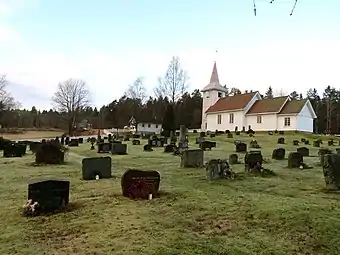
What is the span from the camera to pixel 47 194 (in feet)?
29.7

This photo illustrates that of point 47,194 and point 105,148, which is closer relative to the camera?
point 47,194

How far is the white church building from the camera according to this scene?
60.1 metres

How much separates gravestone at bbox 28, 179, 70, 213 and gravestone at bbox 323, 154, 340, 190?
7.08 m

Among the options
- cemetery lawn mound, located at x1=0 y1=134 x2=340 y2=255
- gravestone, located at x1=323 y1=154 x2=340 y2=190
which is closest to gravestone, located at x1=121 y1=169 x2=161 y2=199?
cemetery lawn mound, located at x1=0 y1=134 x2=340 y2=255

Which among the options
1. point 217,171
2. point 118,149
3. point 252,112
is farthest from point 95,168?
point 252,112

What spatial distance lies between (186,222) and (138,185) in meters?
2.59

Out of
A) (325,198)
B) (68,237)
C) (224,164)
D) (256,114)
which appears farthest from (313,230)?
(256,114)

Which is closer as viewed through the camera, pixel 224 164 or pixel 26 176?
pixel 224 164

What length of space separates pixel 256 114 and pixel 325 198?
181 ft

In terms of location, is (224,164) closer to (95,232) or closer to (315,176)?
(315,176)

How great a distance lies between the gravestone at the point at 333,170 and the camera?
10956 millimetres

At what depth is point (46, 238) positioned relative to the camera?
7.25m

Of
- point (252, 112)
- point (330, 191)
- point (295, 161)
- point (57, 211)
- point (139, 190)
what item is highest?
point (252, 112)

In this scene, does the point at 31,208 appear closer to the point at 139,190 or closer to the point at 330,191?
the point at 139,190
